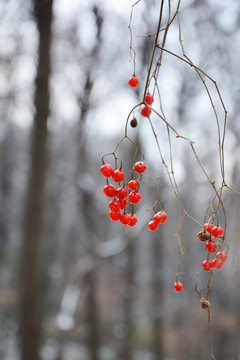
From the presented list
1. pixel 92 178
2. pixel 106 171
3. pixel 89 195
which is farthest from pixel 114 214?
pixel 92 178

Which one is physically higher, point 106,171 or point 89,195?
point 89,195

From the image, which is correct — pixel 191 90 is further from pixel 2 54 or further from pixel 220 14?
pixel 2 54

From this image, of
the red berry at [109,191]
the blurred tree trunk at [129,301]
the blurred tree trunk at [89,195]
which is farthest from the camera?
the blurred tree trunk at [129,301]

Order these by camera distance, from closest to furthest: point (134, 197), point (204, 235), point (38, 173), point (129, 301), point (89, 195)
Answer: point (204, 235) < point (134, 197) < point (38, 173) < point (89, 195) < point (129, 301)

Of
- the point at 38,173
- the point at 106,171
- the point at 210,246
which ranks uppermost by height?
the point at 38,173

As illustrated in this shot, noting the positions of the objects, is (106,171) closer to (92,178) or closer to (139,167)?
(139,167)

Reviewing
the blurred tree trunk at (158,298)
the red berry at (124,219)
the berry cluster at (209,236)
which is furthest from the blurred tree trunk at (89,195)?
the berry cluster at (209,236)

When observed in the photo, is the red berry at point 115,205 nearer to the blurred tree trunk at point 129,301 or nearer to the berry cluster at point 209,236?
the berry cluster at point 209,236

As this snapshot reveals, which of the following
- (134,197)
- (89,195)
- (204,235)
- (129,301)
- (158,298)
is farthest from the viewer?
(158,298)

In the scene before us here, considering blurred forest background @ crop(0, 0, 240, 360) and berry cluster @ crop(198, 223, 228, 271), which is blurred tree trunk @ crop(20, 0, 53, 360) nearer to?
blurred forest background @ crop(0, 0, 240, 360)

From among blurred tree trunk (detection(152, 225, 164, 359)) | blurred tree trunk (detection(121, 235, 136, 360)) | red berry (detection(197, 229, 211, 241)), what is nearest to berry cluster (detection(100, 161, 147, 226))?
red berry (detection(197, 229, 211, 241))

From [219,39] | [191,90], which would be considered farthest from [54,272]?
[219,39]

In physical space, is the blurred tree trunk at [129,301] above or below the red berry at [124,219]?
above

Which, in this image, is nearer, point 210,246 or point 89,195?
point 210,246
